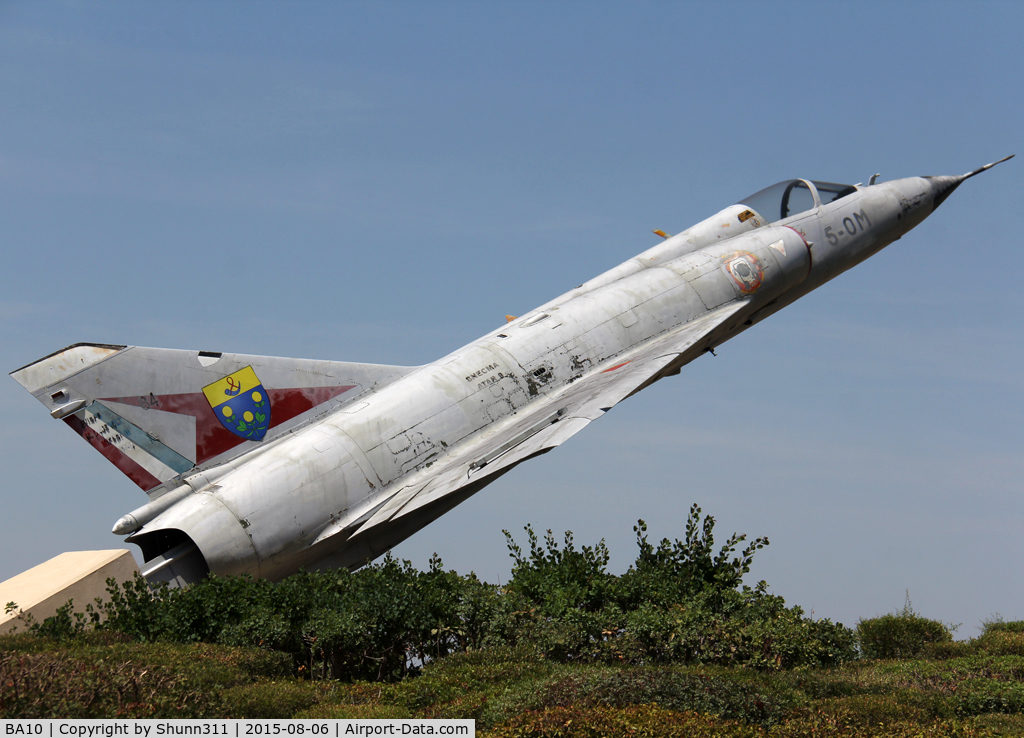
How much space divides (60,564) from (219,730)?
21.4ft

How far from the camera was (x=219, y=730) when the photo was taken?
684 cm

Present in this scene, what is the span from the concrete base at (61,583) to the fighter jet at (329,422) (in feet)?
1.69

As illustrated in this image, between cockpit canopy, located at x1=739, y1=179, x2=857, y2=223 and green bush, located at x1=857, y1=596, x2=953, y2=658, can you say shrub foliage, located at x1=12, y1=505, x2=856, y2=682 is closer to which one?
green bush, located at x1=857, y1=596, x2=953, y2=658

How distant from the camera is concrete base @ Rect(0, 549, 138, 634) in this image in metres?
10.8

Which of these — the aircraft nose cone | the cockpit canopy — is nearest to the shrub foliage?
the cockpit canopy

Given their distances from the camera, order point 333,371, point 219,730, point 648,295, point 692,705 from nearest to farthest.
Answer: point 219,730 → point 692,705 → point 333,371 → point 648,295

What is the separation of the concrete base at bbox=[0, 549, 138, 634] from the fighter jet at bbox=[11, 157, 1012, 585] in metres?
0.51

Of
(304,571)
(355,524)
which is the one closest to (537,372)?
(355,524)

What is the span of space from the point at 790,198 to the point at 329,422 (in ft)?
35.6

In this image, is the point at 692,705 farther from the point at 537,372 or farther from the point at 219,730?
the point at 537,372

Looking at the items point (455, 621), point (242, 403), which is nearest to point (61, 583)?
point (242, 403)

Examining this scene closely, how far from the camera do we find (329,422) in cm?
1312

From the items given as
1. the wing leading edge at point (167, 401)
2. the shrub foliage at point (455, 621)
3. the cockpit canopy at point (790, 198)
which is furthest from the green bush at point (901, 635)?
the wing leading edge at point (167, 401)

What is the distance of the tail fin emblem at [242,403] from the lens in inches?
510
